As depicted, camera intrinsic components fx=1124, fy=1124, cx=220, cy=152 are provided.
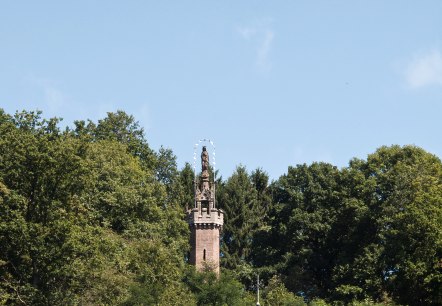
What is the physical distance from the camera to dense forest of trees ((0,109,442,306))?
188 feet

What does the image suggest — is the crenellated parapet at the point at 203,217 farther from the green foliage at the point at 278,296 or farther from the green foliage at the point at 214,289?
the green foliage at the point at 214,289

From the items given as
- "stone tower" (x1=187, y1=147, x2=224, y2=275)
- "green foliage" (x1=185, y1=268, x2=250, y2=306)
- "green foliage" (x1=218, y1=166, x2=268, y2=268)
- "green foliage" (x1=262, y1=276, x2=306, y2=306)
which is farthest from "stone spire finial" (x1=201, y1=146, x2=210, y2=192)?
"green foliage" (x1=185, y1=268, x2=250, y2=306)

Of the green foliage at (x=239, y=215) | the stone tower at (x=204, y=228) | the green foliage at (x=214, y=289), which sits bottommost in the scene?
the green foliage at (x=214, y=289)

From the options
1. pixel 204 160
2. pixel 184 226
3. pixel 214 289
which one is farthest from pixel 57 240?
pixel 204 160

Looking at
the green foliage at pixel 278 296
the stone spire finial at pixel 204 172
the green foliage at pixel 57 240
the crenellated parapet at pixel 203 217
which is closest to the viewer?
the green foliage at pixel 57 240

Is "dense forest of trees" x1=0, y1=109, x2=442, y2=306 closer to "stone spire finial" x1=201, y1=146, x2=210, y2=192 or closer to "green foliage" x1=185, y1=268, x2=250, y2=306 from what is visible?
"green foliage" x1=185, y1=268, x2=250, y2=306

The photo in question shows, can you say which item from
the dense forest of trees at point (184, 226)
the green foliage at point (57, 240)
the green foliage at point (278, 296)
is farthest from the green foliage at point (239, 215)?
the green foliage at point (57, 240)

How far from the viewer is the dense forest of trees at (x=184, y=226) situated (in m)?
57.4

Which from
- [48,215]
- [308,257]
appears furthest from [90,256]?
[308,257]

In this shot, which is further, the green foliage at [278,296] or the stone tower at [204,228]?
the stone tower at [204,228]

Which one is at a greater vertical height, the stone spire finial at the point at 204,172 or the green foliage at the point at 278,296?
the stone spire finial at the point at 204,172

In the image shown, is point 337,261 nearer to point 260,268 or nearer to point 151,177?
point 260,268

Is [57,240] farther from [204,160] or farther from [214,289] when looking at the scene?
[204,160]

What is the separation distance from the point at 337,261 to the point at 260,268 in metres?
8.46
